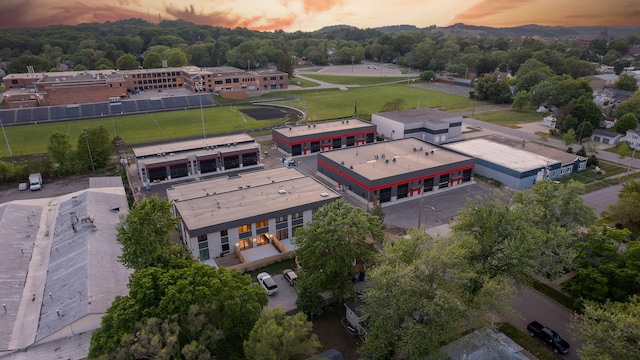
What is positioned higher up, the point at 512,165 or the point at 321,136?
the point at 321,136

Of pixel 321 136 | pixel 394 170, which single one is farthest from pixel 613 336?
pixel 321 136

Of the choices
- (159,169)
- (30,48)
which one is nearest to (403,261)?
(159,169)

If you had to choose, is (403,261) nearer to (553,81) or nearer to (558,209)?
(558,209)

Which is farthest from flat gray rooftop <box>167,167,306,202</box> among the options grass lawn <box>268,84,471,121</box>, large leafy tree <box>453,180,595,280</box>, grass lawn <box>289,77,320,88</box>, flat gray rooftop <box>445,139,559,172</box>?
grass lawn <box>289,77,320,88</box>

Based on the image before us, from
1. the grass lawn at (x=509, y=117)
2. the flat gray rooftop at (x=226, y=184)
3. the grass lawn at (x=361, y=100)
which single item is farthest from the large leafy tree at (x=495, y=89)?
the flat gray rooftop at (x=226, y=184)

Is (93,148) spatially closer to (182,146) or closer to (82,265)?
(182,146)

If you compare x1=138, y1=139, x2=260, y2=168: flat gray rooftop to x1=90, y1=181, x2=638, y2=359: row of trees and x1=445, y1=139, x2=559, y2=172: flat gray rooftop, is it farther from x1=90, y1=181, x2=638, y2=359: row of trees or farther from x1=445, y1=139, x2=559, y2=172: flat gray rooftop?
x1=445, y1=139, x2=559, y2=172: flat gray rooftop
